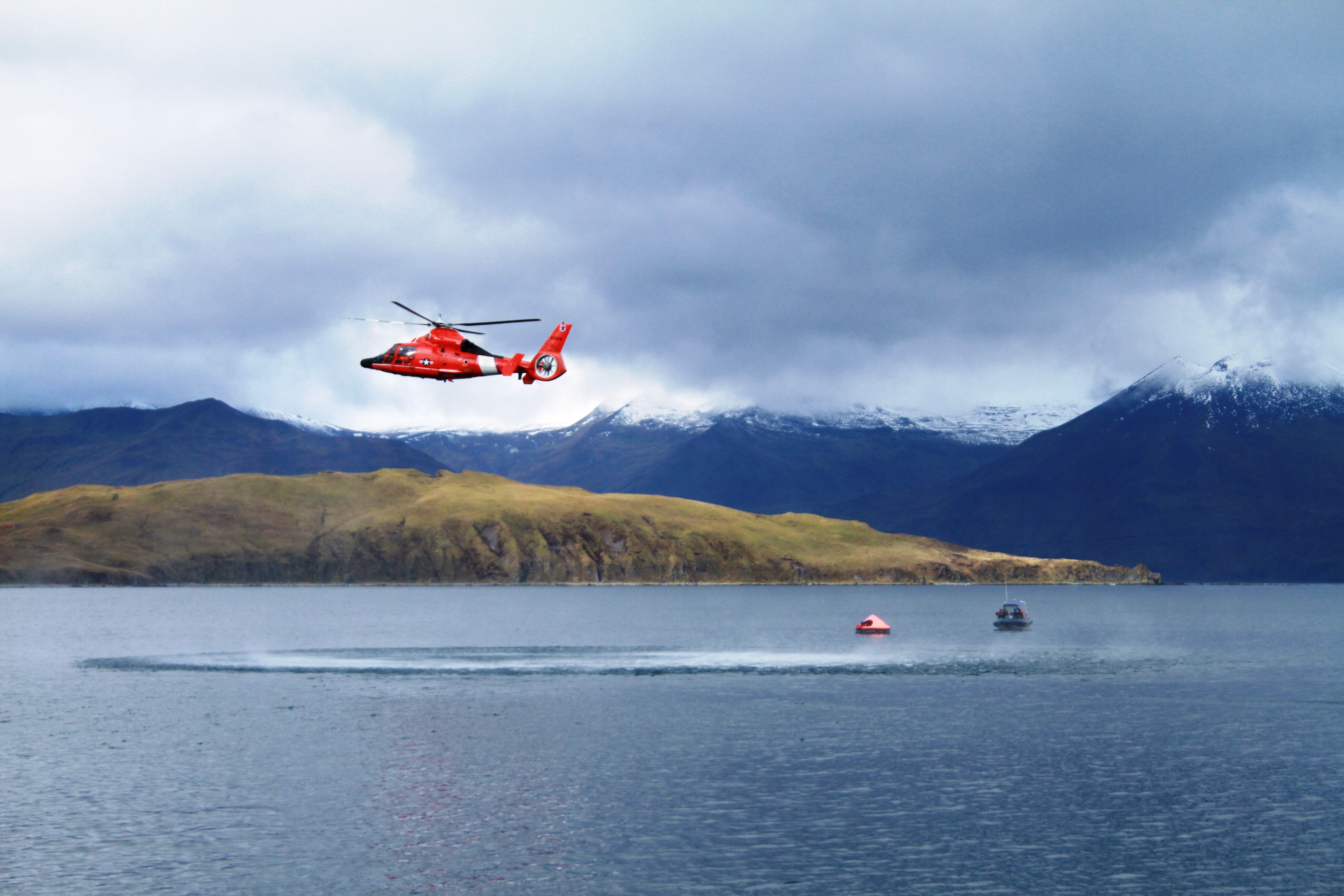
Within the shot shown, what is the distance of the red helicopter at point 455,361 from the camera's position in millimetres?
92000

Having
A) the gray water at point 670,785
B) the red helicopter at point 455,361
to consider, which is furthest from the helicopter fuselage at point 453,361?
the gray water at point 670,785

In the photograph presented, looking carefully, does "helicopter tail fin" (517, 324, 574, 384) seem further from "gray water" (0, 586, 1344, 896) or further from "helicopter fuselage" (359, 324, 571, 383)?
"gray water" (0, 586, 1344, 896)

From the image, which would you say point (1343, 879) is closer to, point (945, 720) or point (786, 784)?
point (786, 784)

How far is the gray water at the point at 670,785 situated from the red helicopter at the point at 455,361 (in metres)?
26.7

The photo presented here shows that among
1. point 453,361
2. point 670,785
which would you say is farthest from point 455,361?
point 670,785

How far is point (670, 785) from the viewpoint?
70.0 meters

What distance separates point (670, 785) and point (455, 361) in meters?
38.2

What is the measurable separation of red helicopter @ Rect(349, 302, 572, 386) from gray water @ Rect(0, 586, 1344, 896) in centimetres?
2670

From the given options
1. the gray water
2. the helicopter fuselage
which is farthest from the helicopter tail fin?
the gray water

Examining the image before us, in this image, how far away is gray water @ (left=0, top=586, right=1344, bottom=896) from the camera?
51.0m

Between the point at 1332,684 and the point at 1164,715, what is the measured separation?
1580 inches

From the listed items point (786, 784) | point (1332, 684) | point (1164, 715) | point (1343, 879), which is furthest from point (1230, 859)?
point (1332, 684)

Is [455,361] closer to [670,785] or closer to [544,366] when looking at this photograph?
[544,366]

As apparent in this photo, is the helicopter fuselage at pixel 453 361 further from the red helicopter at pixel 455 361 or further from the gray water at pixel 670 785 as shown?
the gray water at pixel 670 785
